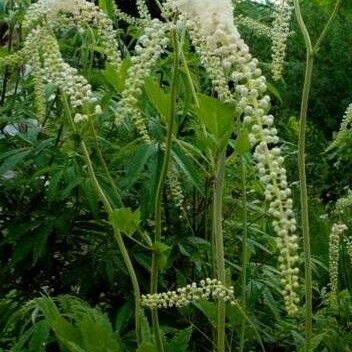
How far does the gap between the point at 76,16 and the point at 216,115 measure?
0.46 metres

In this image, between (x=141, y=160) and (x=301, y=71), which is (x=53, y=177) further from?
(x=301, y=71)

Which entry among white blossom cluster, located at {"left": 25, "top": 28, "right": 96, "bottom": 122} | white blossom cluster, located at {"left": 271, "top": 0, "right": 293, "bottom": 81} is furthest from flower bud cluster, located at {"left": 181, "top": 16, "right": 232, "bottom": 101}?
white blossom cluster, located at {"left": 271, "top": 0, "right": 293, "bottom": 81}

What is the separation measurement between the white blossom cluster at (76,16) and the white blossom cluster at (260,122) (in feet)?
1.60

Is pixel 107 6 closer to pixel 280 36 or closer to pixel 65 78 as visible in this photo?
pixel 280 36

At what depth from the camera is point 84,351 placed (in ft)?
6.47

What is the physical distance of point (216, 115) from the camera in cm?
188

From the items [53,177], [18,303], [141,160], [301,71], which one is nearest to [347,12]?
[141,160]

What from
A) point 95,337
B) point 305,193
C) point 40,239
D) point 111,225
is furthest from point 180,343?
point 40,239

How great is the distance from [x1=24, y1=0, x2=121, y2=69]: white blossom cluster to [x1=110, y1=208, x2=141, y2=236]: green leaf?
0.48 metres

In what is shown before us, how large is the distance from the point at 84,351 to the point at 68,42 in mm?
2147

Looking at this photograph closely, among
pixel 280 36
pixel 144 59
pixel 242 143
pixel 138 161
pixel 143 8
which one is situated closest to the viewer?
pixel 144 59

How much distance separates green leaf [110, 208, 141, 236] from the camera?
1988 mm

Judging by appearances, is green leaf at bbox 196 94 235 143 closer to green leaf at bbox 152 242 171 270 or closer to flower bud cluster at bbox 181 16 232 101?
flower bud cluster at bbox 181 16 232 101

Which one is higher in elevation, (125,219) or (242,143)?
(242,143)
